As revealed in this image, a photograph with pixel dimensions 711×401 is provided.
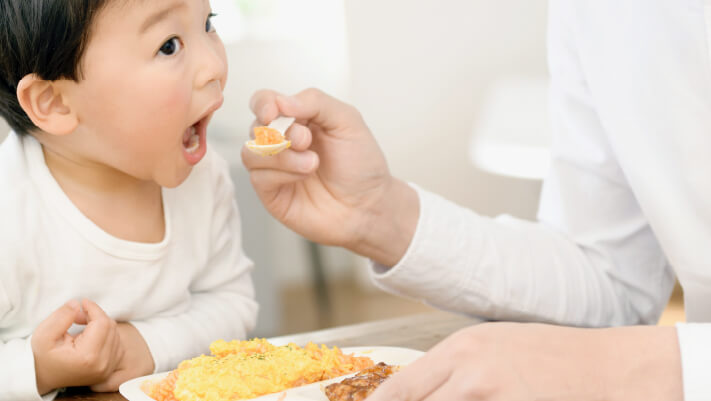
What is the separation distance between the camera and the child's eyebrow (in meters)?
0.84

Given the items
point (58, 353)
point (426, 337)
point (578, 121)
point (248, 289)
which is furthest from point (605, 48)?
point (58, 353)

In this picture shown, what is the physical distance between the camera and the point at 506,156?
293cm

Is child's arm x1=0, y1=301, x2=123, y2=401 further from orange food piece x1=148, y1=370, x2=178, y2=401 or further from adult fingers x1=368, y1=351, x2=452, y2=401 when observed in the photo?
adult fingers x1=368, y1=351, x2=452, y2=401

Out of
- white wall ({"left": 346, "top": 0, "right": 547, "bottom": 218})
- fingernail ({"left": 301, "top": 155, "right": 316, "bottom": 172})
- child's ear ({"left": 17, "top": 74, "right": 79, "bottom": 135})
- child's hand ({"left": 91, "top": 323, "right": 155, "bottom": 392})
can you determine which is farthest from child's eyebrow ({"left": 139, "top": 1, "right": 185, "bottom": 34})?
white wall ({"left": 346, "top": 0, "right": 547, "bottom": 218})

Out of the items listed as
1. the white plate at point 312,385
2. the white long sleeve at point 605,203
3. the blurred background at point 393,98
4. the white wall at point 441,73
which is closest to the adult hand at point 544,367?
the white plate at point 312,385

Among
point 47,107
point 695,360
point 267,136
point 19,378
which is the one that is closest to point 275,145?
point 267,136

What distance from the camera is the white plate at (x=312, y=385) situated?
693 millimetres

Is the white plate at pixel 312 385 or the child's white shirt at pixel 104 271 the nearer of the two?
the white plate at pixel 312 385

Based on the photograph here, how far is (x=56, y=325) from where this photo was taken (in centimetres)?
82

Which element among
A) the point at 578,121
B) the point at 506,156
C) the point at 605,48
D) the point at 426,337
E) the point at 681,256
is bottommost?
the point at 506,156

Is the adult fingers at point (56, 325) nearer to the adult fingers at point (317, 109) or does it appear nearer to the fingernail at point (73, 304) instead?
the fingernail at point (73, 304)

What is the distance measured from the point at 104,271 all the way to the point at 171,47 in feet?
0.94

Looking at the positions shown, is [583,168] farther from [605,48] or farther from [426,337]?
[426,337]

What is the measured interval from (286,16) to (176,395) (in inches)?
77.5
